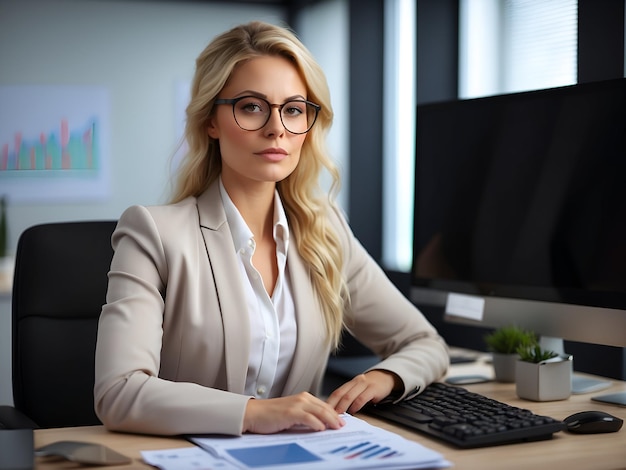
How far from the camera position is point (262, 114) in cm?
174

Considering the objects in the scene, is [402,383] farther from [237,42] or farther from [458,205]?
[237,42]

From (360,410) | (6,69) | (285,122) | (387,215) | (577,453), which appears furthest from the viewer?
(6,69)

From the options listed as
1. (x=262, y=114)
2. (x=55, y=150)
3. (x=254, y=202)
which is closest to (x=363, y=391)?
(x=254, y=202)

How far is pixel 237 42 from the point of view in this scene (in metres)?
1.78

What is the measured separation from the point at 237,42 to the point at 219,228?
15.4 inches

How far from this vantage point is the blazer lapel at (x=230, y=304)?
1.66 metres

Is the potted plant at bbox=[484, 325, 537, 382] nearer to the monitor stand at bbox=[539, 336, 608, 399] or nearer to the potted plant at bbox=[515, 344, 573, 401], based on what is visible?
the monitor stand at bbox=[539, 336, 608, 399]

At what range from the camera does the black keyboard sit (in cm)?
133

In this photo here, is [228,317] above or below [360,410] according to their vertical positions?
above

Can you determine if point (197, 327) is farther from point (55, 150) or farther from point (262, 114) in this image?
point (55, 150)

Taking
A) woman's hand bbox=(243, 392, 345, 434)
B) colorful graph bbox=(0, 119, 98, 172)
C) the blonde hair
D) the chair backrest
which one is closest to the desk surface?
woman's hand bbox=(243, 392, 345, 434)

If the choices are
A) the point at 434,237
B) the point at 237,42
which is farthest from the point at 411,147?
the point at 237,42

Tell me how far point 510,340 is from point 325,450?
84cm

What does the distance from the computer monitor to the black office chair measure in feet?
2.66
